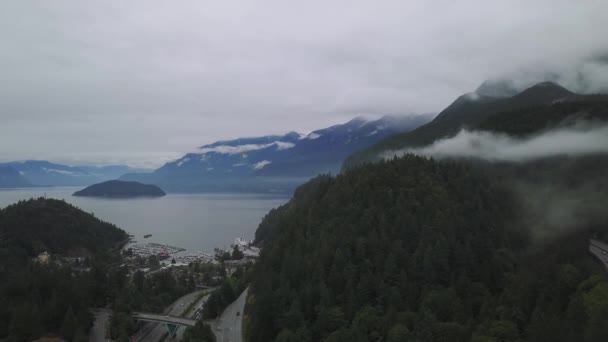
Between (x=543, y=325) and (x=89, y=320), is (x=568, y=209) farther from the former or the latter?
(x=89, y=320)

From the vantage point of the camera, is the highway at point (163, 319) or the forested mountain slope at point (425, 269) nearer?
the forested mountain slope at point (425, 269)

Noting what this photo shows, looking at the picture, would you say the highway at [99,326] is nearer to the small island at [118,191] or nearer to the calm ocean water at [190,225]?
the calm ocean water at [190,225]

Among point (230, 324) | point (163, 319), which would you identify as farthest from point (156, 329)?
point (230, 324)

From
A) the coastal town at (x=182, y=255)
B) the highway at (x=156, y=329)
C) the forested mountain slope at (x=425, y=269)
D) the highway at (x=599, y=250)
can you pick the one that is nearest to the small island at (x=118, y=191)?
the coastal town at (x=182, y=255)

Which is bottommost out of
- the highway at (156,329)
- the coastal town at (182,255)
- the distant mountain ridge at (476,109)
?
the coastal town at (182,255)

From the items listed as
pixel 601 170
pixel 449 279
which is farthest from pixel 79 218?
pixel 601 170

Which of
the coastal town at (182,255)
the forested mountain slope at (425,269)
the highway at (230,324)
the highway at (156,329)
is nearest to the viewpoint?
the forested mountain slope at (425,269)
